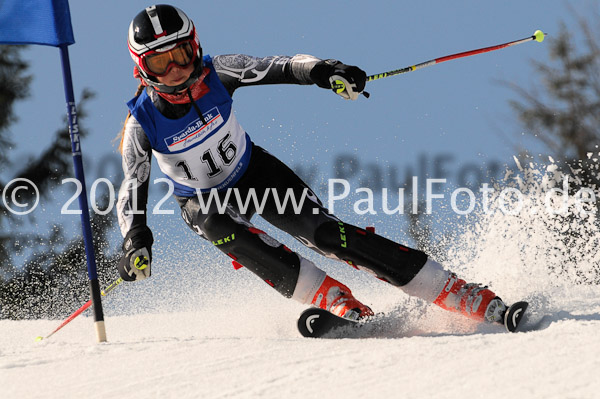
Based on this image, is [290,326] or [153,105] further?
[290,326]

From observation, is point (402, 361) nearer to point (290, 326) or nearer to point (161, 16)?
point (290, 326)

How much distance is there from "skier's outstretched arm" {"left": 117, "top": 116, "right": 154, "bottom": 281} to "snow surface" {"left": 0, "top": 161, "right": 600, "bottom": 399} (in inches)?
18.2

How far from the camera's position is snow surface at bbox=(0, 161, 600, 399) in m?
2.47

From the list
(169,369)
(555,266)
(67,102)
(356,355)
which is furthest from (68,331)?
(555,266)

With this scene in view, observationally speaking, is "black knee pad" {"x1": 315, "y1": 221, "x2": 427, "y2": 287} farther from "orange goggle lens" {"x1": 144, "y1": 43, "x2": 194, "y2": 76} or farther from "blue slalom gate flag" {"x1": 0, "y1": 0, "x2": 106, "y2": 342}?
"blue slalom gate flag" {"x1": 0, "y1": 0, "x2": 106, "y2": 342}

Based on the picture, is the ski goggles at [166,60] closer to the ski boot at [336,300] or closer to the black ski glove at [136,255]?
the black ski glove at [136,255]

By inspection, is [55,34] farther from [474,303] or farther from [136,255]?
[474,303]

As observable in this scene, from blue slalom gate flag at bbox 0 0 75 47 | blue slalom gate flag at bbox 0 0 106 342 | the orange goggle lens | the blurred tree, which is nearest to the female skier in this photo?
the orange goggle lens

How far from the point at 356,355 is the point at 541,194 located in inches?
161

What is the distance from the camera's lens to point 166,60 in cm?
368

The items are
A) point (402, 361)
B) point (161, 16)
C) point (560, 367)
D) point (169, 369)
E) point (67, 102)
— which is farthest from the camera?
point (67, 102)

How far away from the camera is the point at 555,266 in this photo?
4.75 metres

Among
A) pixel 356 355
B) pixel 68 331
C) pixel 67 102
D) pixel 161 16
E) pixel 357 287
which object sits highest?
pixel 161 16

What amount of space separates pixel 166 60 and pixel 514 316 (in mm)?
2324
